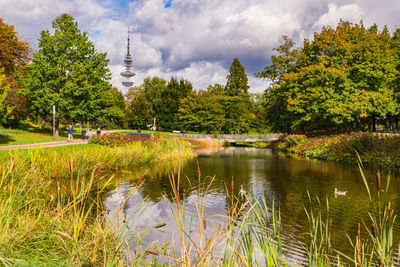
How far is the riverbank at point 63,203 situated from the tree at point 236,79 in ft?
120

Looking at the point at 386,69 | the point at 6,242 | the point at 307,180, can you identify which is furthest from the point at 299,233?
the point at 386,69

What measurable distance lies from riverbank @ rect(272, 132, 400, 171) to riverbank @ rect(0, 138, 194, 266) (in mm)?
11535

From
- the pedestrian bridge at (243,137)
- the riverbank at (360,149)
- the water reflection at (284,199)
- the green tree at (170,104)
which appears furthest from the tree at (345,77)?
the green tree at (170,104)

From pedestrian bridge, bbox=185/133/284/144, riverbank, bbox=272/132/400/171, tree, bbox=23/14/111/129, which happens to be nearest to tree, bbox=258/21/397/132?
riverbank, bbox=272/132/400/171

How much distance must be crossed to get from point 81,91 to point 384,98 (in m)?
29.0

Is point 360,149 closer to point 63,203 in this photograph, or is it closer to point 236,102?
point 63,203

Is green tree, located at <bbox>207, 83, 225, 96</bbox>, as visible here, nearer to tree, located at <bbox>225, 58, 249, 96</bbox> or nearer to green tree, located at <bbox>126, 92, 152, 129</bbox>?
tree, located at <bbox>225, 58, 249, 96</bbox>

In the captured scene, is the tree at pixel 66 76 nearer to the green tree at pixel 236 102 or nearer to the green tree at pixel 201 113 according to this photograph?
the green tree at pixel 201 113

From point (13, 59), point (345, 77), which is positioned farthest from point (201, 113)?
point (13, 59)

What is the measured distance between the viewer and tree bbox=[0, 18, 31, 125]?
88.2 feet

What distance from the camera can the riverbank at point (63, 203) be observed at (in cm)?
299

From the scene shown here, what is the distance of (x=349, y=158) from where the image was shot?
1992 centimetres

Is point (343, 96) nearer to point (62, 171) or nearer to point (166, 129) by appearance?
point (62, 171)

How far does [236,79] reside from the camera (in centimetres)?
5734
